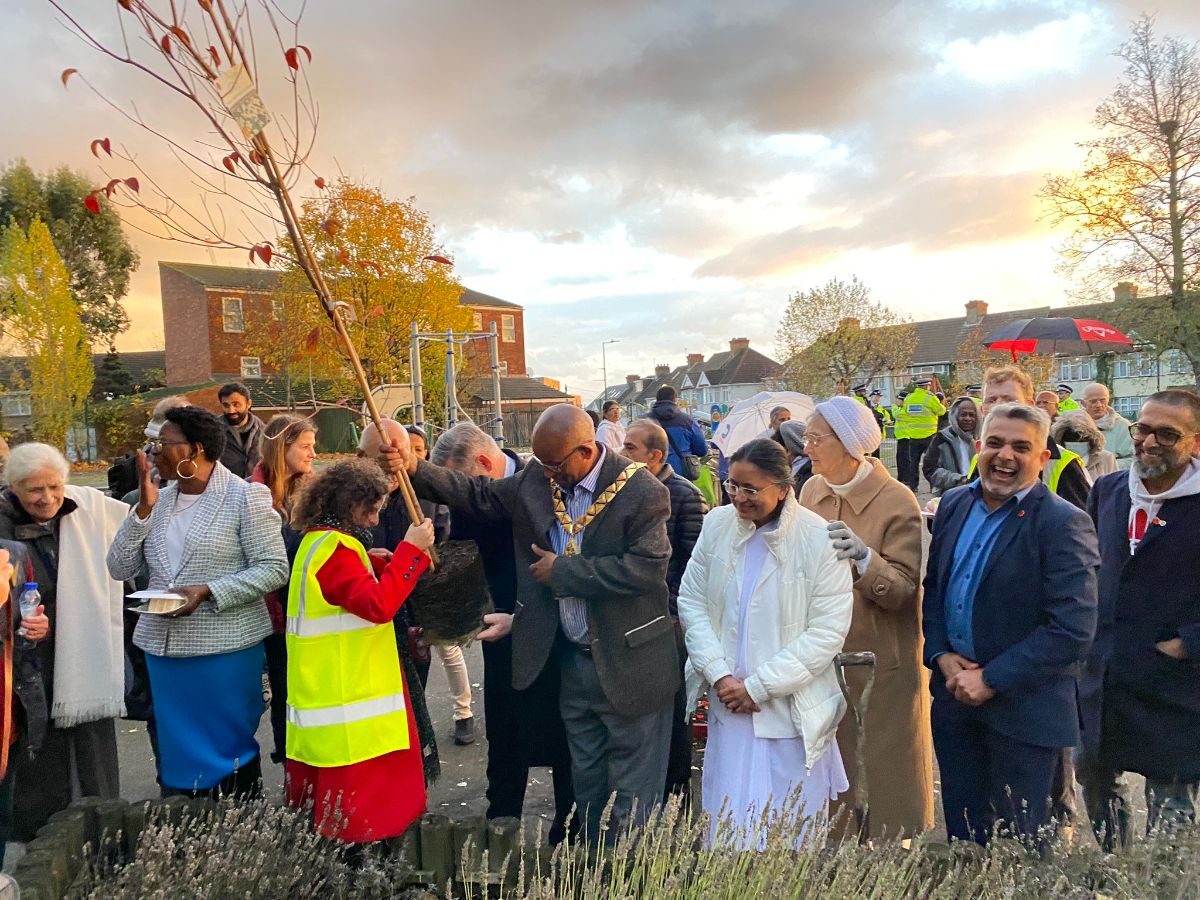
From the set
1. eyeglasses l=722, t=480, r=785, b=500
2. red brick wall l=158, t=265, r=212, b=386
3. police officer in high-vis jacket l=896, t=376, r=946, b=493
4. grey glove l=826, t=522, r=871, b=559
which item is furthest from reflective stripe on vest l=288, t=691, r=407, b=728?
red brick wall l=158, t=265, r=212, b=386

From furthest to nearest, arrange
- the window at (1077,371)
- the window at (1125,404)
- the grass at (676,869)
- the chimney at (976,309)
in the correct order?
the chimney at (976,309), the window at (1077,371), the window at (1125,404), the grass at (676,869)

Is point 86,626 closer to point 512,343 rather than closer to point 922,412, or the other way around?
point 922,412

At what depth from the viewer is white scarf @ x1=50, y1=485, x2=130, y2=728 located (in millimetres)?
3570

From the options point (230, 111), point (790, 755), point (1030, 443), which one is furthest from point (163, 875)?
point (1030, 443)

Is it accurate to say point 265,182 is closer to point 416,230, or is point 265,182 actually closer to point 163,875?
point 163,875

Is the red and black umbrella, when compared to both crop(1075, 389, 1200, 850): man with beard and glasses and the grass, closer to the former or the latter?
crop(1075, 389, 1200, 850): man with beard and glasses

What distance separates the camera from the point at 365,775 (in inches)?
117

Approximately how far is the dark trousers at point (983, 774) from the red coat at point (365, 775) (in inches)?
81.2

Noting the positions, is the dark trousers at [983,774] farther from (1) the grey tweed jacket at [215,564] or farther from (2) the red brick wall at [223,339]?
(2) the red brick wall at [223,339]

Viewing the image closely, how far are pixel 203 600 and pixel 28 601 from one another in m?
0.76

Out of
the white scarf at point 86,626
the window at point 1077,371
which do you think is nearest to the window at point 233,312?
the white scarf at point 86,626

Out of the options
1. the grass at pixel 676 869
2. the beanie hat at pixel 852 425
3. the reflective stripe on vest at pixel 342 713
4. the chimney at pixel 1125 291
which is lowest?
the grass at pixel 676 869

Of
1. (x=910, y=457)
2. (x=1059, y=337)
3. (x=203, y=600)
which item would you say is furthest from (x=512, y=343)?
(x=203, y=600)

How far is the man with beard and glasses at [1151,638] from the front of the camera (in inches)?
117
